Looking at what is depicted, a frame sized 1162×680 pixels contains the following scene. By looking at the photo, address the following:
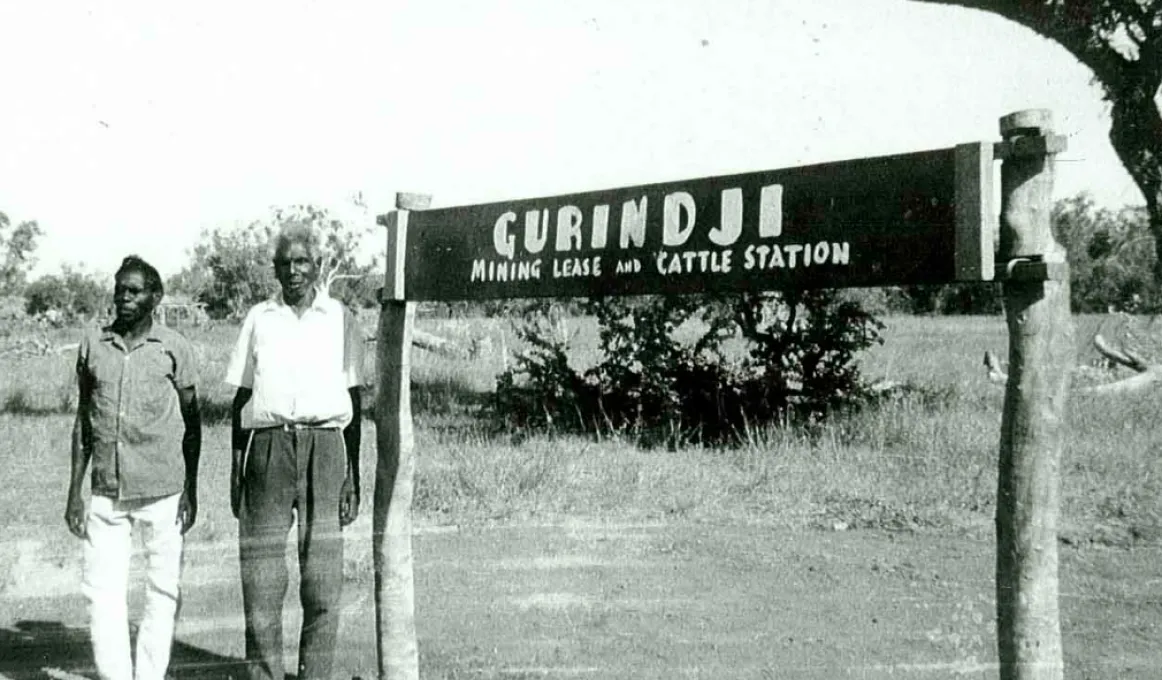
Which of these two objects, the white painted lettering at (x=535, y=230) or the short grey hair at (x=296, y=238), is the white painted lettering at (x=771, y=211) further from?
the short grey hair at (x=296, y=238)

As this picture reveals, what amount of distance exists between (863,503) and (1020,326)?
17.2 feet

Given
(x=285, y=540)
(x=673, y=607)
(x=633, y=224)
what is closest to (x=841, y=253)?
(x=633, y=224)

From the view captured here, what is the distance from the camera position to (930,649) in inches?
192

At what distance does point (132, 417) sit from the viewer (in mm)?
4043

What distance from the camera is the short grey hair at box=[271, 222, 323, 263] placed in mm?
4062

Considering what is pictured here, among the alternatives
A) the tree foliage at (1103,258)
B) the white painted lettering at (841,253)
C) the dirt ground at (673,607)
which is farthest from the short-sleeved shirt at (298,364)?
the tree foliage at (1103,258)

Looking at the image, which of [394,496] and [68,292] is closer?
[394,496]

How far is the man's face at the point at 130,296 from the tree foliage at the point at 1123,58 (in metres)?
8.75

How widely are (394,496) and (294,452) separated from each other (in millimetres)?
399

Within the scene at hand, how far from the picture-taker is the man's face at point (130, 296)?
4023mm

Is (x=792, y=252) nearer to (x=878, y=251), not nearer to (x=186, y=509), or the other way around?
(x=878, y=251)

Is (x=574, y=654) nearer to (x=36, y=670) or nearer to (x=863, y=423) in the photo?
(x=36, y=670)

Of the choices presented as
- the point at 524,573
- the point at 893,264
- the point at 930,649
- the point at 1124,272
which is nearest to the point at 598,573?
the point at 524,573

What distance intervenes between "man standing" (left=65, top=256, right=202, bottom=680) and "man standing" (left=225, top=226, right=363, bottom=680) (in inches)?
9.7
